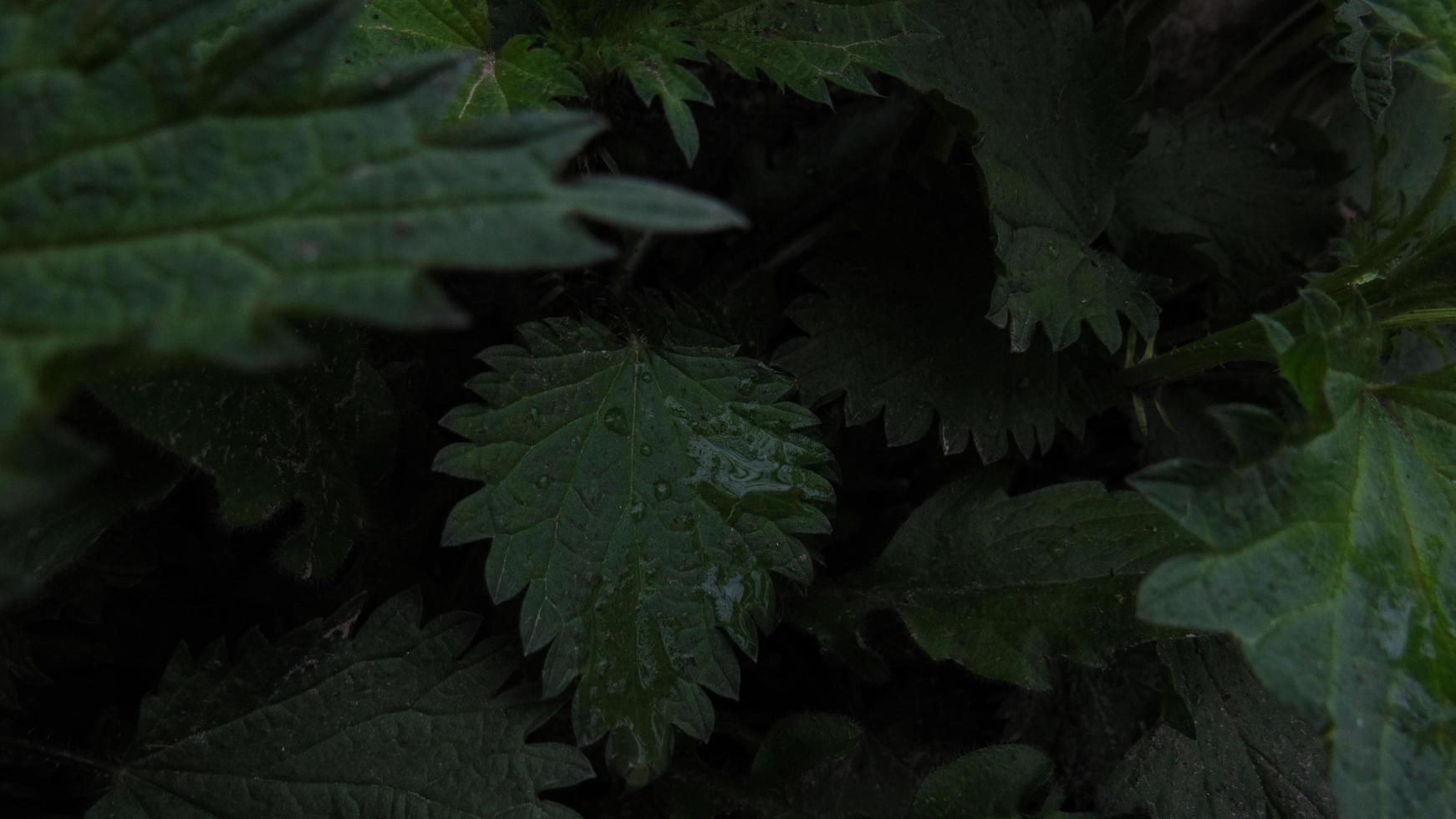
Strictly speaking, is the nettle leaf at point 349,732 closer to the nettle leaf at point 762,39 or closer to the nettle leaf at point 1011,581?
the nettle leaf at point 1011,581

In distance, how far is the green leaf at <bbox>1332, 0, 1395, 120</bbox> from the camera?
1518 mm

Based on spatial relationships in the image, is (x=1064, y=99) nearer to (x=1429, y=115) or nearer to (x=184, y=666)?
(x=1429, y=115)

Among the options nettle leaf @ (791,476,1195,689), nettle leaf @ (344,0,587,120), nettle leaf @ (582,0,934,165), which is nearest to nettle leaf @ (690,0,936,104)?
nettle leaf @ (582,0,934,165)

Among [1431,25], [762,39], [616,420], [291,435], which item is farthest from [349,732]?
[1431,25]

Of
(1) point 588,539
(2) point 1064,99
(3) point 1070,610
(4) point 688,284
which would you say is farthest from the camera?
(4) point 688,284

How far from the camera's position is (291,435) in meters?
1.47

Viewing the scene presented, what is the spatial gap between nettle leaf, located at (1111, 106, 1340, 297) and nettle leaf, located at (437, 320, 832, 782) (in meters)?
0.85

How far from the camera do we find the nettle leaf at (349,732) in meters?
1.41

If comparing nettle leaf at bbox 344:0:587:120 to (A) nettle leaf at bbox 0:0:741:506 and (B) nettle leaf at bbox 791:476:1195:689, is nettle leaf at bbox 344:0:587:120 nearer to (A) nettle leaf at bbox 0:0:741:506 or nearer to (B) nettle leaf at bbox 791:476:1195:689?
(A) nettle leaf at bbox 0:0:741:506

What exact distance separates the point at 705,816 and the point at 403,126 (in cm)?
111

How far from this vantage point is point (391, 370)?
1.65 metres

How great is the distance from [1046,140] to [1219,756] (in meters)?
0.96

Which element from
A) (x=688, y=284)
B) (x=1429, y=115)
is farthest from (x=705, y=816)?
(x=1429, y=115)

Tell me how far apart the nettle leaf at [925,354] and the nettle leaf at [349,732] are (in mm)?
647
